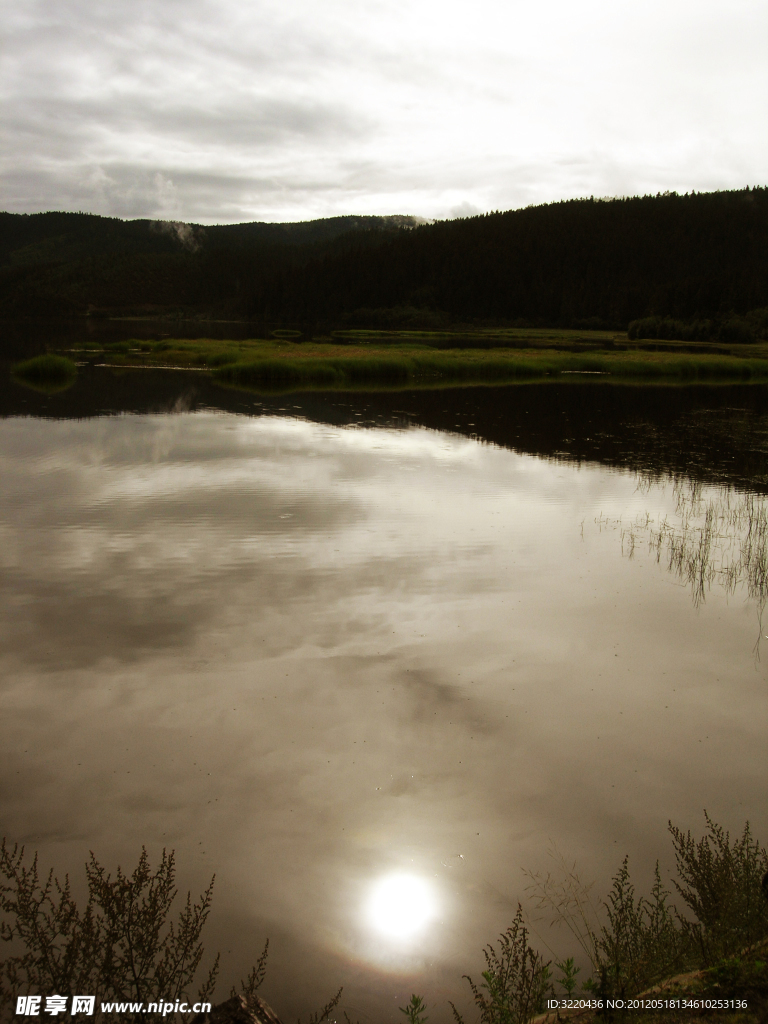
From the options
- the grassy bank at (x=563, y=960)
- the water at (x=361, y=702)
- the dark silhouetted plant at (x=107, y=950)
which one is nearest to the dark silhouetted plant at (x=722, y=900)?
the grassy bank at (x=563, y=960)

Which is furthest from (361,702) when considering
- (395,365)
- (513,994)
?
(395,365)

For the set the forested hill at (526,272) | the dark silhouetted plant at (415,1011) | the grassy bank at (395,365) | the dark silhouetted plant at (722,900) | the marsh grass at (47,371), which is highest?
the forested hill at (526,272)

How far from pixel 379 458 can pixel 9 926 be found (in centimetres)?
1580

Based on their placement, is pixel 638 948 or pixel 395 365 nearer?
pixel 638 948

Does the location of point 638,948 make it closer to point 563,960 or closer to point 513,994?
point 563,960

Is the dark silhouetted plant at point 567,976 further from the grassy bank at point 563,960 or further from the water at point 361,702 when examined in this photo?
the water at point 361,702

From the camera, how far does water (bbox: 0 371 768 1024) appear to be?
4809 millimetres

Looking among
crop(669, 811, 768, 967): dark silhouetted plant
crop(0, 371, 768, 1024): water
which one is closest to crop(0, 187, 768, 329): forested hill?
crop(0, 371, 768, 1024): water

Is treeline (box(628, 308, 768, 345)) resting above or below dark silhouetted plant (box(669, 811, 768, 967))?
above

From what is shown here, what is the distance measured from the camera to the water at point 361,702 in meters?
4.81

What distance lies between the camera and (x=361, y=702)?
6926 millimetres

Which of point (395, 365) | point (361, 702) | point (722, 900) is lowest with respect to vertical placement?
point (722, 900)

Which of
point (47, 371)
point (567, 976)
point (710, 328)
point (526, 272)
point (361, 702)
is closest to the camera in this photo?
point (567, 976)

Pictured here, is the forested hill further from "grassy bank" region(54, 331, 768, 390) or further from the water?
the water
